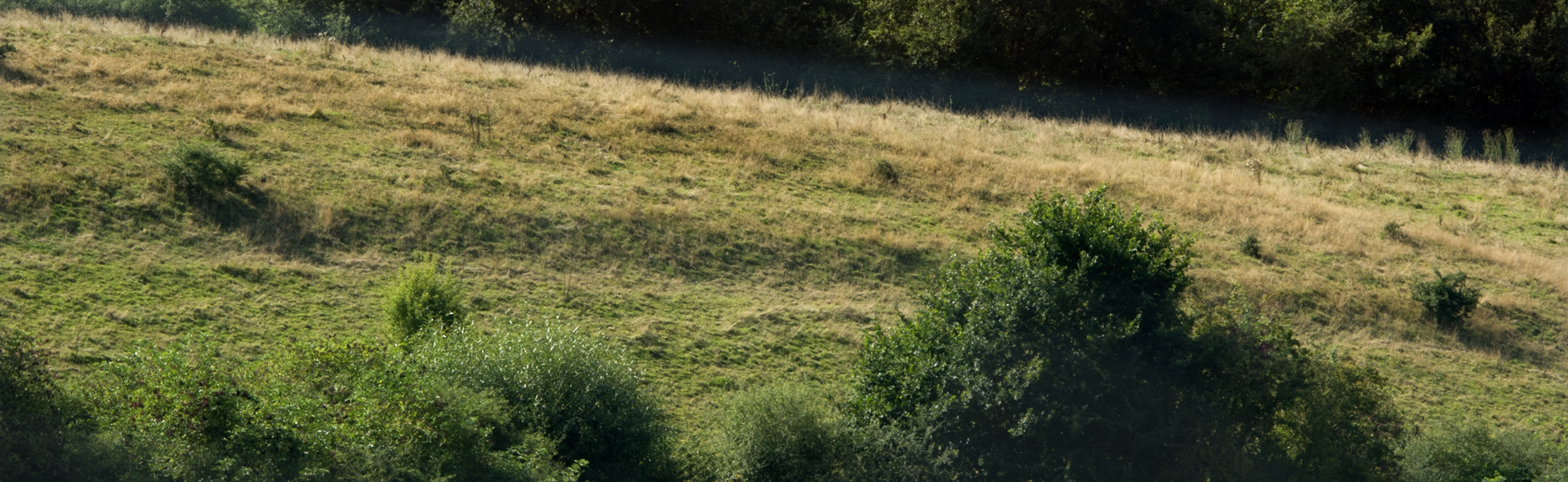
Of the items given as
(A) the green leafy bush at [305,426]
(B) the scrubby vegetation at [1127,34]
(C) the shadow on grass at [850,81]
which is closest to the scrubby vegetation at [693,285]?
(A) the green leafy bush at [305,426]

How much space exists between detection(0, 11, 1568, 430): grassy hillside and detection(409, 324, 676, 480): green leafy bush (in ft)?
7.89

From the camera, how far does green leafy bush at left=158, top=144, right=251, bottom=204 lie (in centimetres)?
1642

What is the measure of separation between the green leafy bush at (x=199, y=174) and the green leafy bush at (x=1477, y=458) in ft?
55.6

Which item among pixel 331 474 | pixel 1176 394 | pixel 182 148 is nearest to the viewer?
pixel 331 474

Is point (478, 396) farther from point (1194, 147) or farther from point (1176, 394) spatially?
point (1194, 147)

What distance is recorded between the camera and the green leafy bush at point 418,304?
517 inches

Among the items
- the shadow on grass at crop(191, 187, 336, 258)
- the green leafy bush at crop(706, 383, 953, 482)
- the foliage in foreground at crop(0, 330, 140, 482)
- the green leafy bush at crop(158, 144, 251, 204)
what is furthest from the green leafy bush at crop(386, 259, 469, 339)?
the green leafy bush at crop(158, 144, 251, 204)

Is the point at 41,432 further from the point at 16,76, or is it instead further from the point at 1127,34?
the point at 1127,34

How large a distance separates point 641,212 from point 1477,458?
41.6 feet

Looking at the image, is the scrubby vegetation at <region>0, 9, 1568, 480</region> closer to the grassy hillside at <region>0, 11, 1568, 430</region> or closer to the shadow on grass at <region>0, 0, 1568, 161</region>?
the grassy hillside at <region>0, 11, 1568, 430</region>

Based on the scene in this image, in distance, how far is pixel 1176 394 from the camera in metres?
12.3

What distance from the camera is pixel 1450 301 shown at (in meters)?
17.4

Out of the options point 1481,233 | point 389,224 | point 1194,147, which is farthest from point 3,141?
point 1481,233

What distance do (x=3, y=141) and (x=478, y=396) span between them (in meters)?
11.8
